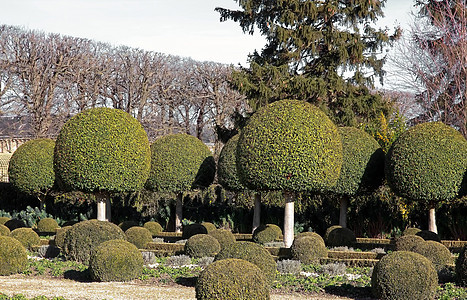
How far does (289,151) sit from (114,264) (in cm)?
444

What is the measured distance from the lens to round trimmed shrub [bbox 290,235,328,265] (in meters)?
11.0

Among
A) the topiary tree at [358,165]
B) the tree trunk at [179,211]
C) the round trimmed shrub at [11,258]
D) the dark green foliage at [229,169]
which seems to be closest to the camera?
the round trimmed shrub at [11,258]

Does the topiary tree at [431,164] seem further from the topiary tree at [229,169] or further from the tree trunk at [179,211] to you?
the tree trunk at [179,211]

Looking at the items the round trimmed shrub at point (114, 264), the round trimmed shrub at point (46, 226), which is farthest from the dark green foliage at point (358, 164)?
the round trimmed shrub at point (46, 226)

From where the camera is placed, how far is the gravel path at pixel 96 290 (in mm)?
8031

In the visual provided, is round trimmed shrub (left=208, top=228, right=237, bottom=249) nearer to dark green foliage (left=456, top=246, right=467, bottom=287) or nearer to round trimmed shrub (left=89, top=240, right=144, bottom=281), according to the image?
round trimmed shrub (left=89, top=240, right=144, bottom=281)

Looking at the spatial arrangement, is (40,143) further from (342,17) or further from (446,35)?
(446,35)

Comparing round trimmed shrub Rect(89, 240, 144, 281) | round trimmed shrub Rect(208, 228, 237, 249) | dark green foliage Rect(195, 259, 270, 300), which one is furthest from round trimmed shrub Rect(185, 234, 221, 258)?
dark green foliage Rect(195, 259, 270, 300)

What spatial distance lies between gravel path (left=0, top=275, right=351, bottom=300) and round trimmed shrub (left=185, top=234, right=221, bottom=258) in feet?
8.55

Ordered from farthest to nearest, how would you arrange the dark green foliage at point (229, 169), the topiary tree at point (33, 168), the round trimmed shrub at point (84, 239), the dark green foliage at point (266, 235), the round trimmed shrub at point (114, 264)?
1. the topiary tree at point (33, 168)
2. the dark green foliage at point (229, 169)
3. the dark green foliage at point (266, 235)
4. the round trimmed shrub at point (84, 239)
5. the round trimmed shrub at point (114, 264)

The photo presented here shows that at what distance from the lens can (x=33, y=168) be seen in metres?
18.8

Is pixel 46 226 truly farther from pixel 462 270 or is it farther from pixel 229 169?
pixel 462 270

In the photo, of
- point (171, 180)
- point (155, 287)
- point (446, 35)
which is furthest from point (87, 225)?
point (446, 35)

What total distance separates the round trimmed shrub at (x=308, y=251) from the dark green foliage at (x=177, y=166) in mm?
6554
